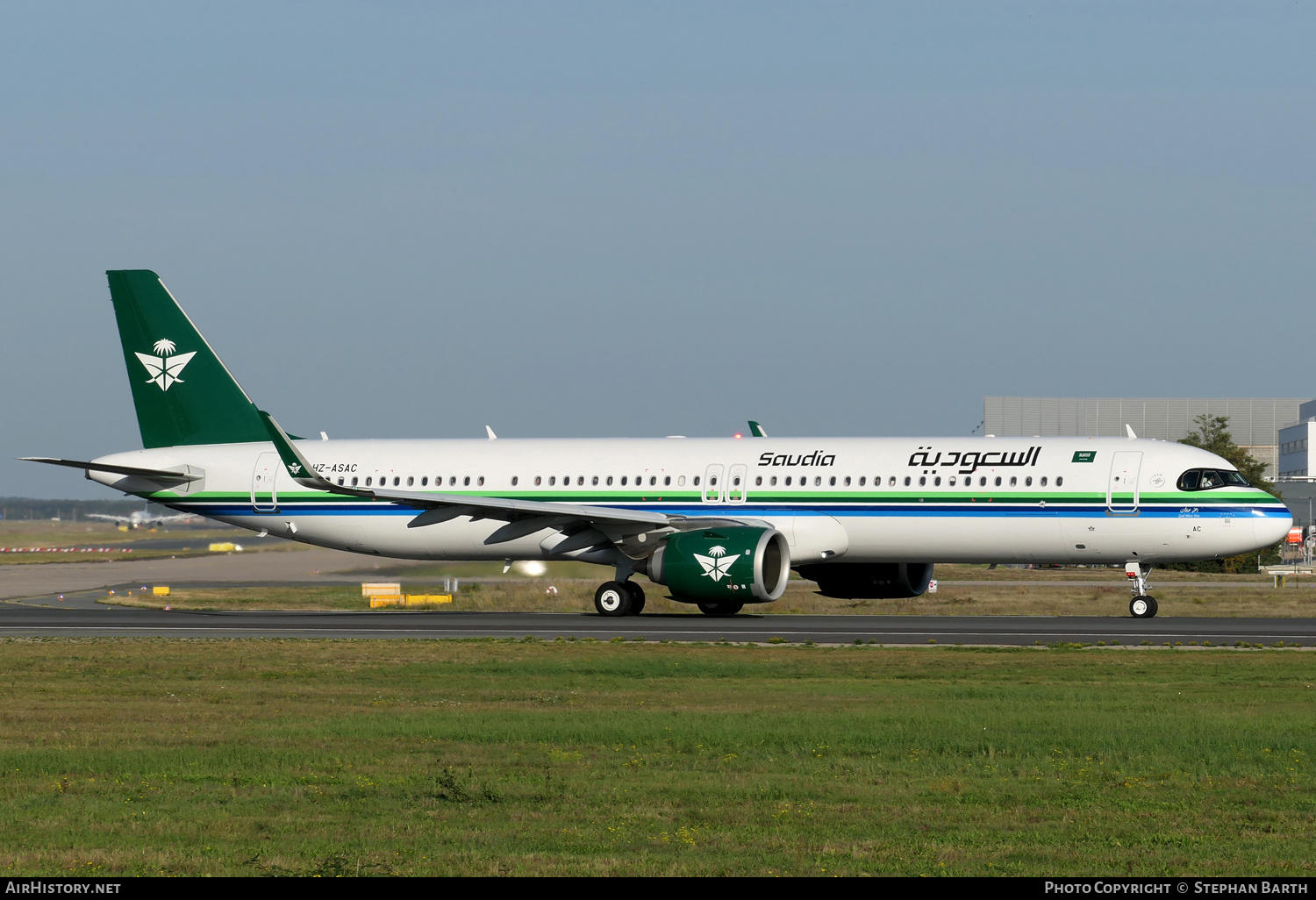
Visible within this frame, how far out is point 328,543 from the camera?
37656 mm

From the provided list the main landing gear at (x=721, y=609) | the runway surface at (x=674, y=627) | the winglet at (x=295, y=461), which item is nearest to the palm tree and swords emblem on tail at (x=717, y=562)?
the runway surface at (x=674, y=627)

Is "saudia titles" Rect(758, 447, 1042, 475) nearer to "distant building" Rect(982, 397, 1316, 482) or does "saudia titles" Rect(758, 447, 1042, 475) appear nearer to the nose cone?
the nose cone

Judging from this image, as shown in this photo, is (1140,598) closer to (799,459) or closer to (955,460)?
(955,460)

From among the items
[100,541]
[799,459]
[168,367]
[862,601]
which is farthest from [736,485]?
[100,541]

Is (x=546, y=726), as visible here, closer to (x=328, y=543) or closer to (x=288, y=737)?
(x=288, y=737)

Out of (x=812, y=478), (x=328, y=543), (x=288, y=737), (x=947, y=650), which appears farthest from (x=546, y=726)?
(x=328, y=543)

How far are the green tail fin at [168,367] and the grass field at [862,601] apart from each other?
15.4 feet

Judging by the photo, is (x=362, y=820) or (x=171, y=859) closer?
(x=171, y=859)

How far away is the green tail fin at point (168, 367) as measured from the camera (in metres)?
38.7

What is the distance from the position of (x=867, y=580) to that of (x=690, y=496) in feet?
16.1

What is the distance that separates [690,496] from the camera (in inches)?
1357

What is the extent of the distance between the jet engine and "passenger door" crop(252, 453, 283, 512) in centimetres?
1304

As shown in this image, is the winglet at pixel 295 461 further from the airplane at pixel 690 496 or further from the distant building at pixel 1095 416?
the distant building at pixel 1095 416

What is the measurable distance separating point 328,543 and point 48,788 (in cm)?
2666
